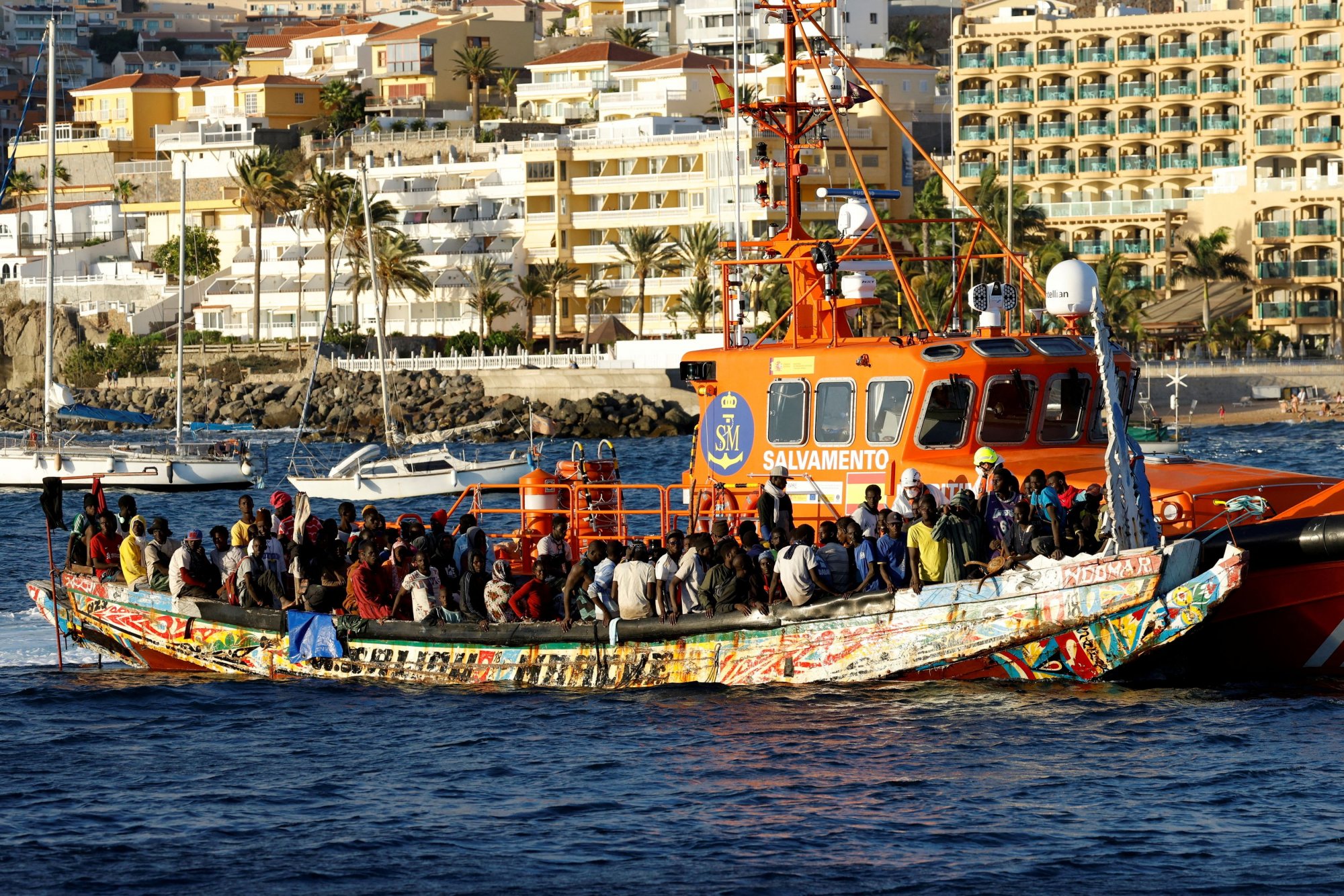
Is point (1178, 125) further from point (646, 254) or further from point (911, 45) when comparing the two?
point (911, 45)

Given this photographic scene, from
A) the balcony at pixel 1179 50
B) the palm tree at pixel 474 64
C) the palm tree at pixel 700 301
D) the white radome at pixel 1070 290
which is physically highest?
the palm tree at pixel 474 64

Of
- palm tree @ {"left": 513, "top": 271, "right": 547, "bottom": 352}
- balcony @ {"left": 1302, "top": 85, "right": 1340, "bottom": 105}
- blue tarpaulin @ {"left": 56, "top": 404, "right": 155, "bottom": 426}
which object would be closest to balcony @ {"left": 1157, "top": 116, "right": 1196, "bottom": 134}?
balcony @ {"left": 1302, "top": 85, "right": 1340, "bottom": 105}

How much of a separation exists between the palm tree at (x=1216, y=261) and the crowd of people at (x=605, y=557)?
79351 mm

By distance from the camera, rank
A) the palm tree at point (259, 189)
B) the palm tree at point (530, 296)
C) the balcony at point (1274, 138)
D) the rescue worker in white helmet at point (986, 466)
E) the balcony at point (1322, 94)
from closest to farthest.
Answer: the rescue worker in white helmet at point (986, 466) → the palm tree at point (530, 296) → the balcony at point (1322, 94) → the balcony at point (1274, 138) → the palm tree at point (259, 189)

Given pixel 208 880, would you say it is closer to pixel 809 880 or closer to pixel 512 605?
pixel 809 880

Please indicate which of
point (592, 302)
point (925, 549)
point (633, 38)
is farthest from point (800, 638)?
point (633, 38)

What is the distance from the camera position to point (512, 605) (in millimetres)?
21297

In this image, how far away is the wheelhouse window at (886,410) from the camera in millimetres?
20844

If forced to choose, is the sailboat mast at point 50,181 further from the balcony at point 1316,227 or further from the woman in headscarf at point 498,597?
the balcony at point 1316,227

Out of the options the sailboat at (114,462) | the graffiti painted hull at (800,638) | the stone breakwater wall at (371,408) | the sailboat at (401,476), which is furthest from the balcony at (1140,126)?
the graffiti painted hull at (800,638)

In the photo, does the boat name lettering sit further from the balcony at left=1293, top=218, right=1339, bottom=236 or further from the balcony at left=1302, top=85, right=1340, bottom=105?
the balcony at left=1302, top=85, right=1340, bottom=105

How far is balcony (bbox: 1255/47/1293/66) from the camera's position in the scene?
105062 mm

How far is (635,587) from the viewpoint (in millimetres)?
20438

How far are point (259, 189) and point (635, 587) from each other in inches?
3799
